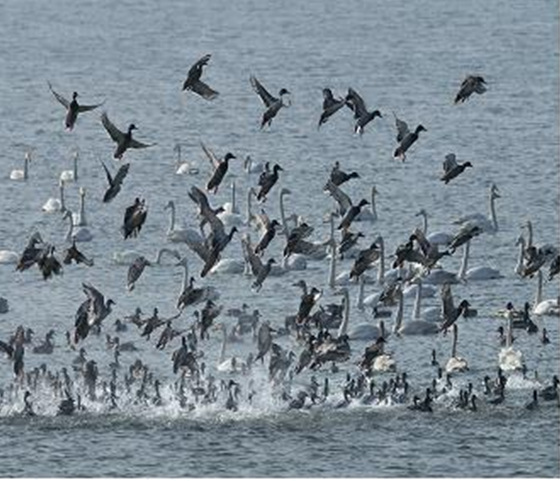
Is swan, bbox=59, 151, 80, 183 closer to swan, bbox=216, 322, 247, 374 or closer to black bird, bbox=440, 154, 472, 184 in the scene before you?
swan, bbox=216, 322, 247, 374

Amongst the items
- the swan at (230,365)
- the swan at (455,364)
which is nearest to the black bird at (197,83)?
the swan at (230,365)

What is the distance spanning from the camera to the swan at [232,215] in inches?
3615

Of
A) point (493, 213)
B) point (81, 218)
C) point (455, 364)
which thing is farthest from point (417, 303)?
point (81, 218)

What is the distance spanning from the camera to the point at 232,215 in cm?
9288

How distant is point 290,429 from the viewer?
60.9 m

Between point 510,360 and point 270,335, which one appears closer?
point 270,335

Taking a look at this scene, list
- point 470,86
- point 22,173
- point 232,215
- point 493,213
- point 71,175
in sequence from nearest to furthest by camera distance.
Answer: point 470,86
point 493,213
point 232,215
point 71,175
point 22,173

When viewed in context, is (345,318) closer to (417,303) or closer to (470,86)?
(417,303)

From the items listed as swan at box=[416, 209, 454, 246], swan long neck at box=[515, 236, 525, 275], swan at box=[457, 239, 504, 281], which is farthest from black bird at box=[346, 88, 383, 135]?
swan at box=[416, 209, 454, 246]

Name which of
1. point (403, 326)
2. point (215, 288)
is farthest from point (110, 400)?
point (215, 288)

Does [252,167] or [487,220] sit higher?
[252,167]

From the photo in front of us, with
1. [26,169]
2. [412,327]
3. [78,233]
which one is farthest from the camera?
[26,169]

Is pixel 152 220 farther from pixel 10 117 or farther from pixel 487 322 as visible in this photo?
pixel 10 117

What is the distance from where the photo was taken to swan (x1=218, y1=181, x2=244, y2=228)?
91.8 m
